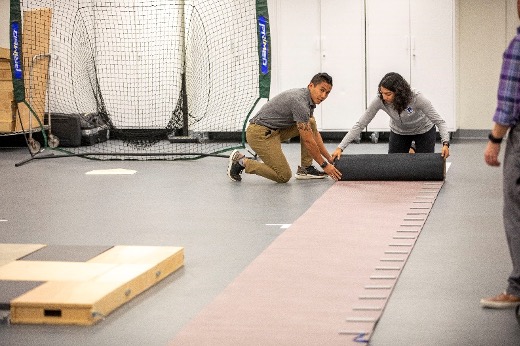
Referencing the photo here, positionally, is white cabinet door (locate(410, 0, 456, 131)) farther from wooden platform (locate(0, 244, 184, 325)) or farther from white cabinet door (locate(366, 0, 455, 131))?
wooden platform (locate(0, 244, 184, 325))

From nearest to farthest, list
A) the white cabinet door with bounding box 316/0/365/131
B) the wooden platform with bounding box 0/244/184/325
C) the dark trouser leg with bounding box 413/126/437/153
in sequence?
the wooden platform with bounding box 0/244/184/325 < the dark trouser leg with bounding box 413/126/437/153 < the white cabinet door with bounding box 316/0/365/131

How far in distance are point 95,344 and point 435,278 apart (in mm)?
1980

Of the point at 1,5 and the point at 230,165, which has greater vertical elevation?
the point at 1,5

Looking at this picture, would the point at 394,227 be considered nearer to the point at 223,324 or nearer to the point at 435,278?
the point at 435,278

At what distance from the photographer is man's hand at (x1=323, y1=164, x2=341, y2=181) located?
27.7 ft

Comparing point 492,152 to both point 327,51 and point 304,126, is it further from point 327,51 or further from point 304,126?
point 327,51

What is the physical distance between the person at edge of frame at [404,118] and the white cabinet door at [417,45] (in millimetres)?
3261

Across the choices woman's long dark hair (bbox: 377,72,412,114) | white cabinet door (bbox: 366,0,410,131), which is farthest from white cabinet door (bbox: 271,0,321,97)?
woman's long dark hair (bbox: 377,72,412,114)

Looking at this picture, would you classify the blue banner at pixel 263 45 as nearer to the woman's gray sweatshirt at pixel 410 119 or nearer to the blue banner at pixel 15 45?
the woman's gray sweatshirt at pixel 410 119

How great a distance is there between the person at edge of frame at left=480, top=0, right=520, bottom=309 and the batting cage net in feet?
26.9

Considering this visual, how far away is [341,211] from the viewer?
713 centimetres

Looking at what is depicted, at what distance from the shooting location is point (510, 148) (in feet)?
14.1

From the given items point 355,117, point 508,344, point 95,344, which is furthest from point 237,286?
point 355,117

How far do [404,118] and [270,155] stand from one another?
1316 mm
